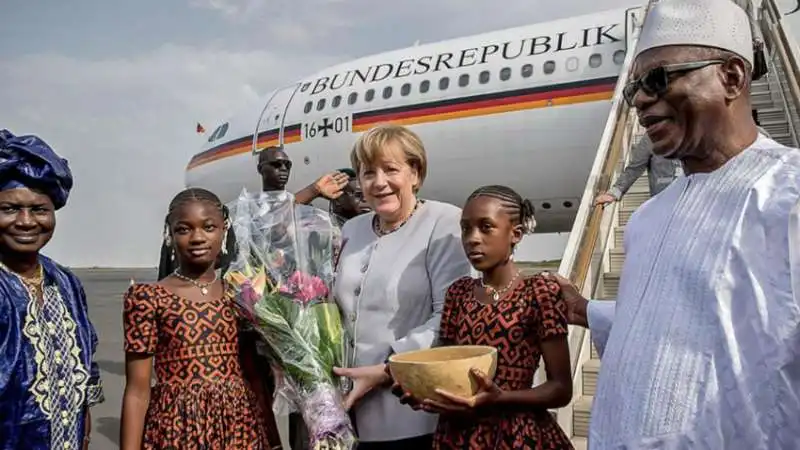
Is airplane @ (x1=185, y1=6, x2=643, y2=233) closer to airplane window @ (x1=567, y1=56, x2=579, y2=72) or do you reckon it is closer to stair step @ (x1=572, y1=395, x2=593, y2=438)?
airplane window @ (x1=567, y1=56, x2=579, y2=72)

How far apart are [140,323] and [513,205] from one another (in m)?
1.21

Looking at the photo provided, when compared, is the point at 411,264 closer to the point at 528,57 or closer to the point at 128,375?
the point at 128,375

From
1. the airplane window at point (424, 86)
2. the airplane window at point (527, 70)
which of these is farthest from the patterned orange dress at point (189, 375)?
the airplane window at point (424, 86)

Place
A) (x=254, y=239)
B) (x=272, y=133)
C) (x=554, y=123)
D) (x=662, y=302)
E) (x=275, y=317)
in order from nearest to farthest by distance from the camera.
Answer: (x=662, y=302) → (x=275, y=317) → (x=254, y=239) → (x=554, y=123) → (x=272, y=133)

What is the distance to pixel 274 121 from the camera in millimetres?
13336

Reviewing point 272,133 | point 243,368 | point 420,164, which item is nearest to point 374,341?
point 243,368

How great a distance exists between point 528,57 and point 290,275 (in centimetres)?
855

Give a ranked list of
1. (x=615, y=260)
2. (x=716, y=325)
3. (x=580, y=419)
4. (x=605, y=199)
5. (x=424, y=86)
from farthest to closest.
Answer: (x=424, y=86) → (x=615, y=260) → (x=605, y=199) → (x=580, y=419) → (x=716, y=325)

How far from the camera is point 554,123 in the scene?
9.83 meters

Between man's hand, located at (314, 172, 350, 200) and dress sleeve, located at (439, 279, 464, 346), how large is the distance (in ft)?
3.21

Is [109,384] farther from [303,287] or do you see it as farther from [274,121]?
[274,121]

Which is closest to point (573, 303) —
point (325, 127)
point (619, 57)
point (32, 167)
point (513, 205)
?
point (513, 205)

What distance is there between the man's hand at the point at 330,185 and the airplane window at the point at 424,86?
27.1ft

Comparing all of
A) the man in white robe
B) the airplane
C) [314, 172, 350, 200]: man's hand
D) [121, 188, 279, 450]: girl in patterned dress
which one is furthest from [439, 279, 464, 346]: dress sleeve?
the airplane
